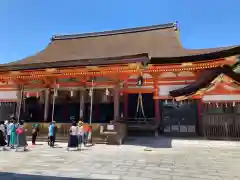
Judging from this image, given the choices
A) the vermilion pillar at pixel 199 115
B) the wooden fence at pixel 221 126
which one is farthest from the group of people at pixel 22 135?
the wooden fence at pixel 221 126

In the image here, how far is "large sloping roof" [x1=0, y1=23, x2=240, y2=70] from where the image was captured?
14680mm

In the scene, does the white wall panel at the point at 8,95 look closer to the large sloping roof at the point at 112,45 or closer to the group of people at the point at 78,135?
the large sloping roof at the point at 112,45

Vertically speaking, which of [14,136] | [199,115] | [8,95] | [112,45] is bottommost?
[14,136]

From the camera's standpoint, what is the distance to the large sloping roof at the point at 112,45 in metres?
14.7

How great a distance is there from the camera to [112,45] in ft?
57.4

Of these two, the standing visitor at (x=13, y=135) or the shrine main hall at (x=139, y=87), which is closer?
the standing visitor at (x=13, y=135)

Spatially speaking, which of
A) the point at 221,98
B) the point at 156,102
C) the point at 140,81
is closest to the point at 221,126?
the point at 221,98

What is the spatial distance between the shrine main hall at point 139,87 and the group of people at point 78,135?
0.73 metres

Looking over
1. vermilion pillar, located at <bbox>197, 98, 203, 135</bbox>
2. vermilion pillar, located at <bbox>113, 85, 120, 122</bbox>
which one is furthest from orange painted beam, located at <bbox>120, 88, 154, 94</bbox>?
vermilion pillar, located at <bbox>197, 98, 203, 135</bbox>

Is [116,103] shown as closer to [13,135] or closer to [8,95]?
[13,135]

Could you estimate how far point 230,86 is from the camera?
11.7 meters

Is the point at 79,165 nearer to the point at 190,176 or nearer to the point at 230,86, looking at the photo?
the point at 190,176

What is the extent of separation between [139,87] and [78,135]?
5.47 metres

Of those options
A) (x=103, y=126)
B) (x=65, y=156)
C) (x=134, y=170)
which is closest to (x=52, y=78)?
(x=103, y=126)
